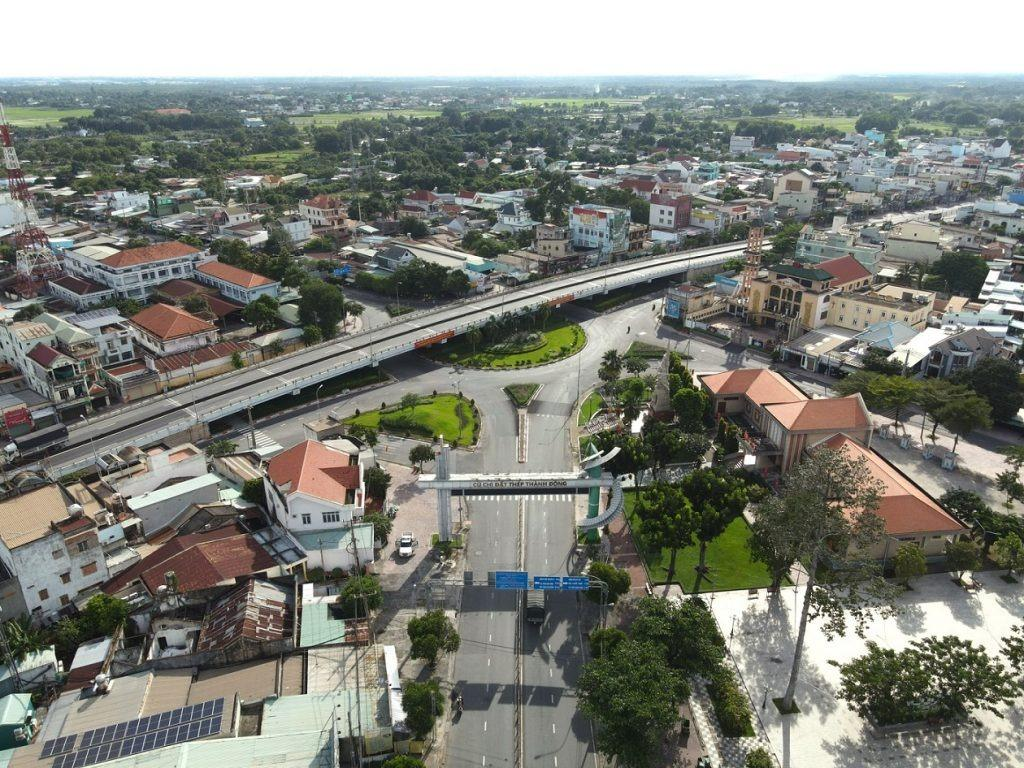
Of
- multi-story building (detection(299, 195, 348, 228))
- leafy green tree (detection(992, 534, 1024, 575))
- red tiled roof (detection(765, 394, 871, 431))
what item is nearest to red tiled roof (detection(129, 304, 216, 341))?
multi-story building (detection(299, 195, 348, 228))

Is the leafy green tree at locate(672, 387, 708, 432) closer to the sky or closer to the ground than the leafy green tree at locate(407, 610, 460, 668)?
closer to the sky

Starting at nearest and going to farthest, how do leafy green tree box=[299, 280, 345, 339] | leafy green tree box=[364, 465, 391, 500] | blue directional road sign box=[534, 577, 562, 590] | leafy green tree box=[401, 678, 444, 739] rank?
leafy green tree box=[401, 678, 444, 739], blue directional road sign box=[534, 577, 562, 590], leafy green tree box=[364, 465, 391, 500], leafy green tree box=[299, 280, 345, 339]

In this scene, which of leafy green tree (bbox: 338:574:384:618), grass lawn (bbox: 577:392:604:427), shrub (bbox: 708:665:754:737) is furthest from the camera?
grass lawn (bbox: 577:392:604:427)

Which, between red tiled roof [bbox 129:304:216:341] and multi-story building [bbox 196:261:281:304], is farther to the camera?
multi-story building [bbox 196:261:281:304]

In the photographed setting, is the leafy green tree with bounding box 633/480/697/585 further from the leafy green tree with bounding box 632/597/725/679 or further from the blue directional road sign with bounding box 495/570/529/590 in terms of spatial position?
the blue directional road sign with bounding box 495/570/529/590

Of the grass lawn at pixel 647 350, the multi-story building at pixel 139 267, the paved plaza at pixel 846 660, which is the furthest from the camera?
the multi-story building at pixel 139 267

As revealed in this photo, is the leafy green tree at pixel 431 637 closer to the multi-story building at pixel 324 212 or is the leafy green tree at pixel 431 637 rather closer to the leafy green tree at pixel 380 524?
the leafy green tree at pixel 380 524

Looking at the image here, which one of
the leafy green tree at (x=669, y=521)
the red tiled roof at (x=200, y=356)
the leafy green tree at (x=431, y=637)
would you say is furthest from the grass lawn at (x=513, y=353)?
the leafy green tree at (x=431, y=637)
